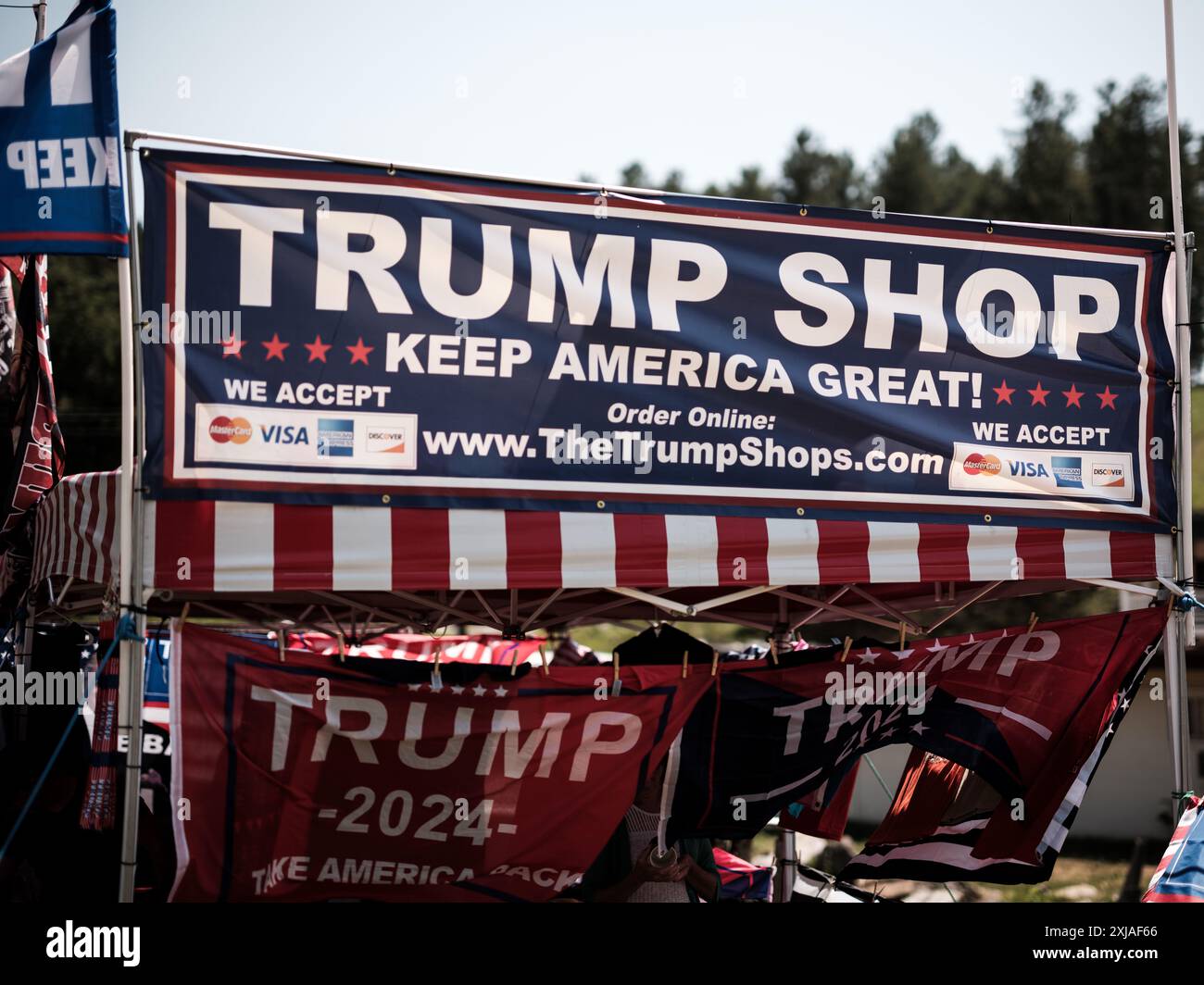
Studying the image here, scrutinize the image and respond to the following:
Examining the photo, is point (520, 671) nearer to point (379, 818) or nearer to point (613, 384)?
point (379, 818)

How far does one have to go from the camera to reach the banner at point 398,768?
4.96 m

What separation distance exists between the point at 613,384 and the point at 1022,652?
268 cm

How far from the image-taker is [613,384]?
211 inches

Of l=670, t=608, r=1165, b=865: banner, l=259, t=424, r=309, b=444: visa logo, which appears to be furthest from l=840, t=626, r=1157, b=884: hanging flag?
l=259, t=424, r=309, b=444: visa logo

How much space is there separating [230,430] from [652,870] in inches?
121

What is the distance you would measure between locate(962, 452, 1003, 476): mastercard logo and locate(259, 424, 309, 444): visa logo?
3288 mm

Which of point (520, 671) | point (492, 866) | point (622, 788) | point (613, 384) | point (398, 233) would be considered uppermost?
point (398, 233)

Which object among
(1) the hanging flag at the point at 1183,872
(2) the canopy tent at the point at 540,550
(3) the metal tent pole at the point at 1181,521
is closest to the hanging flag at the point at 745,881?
(2) the canopy tent at the point at 540,550

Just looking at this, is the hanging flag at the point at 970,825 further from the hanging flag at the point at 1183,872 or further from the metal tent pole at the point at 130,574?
the metal tent pole at the point at 130,574

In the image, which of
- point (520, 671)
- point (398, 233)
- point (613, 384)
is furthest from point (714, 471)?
point (398, 233)

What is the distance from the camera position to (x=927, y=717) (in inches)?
234

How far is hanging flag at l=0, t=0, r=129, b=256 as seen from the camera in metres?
4.82
